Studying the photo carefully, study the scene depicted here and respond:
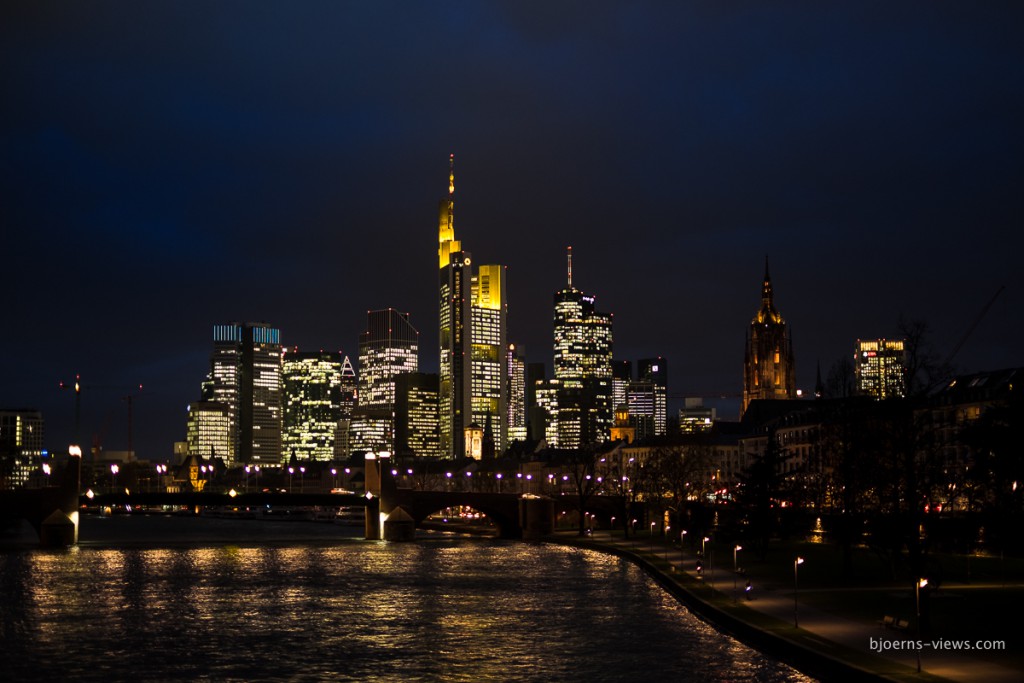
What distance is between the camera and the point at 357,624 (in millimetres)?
75312

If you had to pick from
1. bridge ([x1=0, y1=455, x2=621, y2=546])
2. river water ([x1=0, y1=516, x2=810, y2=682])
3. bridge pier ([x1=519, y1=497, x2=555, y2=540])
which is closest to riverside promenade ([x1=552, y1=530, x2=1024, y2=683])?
river water ([x1=0, y1=516, x2=810, y2=682])

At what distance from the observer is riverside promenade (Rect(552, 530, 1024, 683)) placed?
1720 inches

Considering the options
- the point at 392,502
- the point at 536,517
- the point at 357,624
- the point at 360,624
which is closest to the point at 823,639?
the point at 360,624

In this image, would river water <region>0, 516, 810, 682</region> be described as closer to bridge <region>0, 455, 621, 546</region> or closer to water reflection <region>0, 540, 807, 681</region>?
water reflection <region>0, 540, 807, 681</region>

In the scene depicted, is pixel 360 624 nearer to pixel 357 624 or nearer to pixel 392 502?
pixel 357 624

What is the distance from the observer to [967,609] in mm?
60406

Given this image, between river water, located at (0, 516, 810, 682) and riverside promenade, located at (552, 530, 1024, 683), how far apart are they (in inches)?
39.6

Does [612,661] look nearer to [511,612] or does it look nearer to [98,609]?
[511,612]

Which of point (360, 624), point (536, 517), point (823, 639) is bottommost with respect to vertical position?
point (360, 624)

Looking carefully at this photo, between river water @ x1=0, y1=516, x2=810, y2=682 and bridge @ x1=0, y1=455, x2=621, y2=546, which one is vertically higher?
bridge @ x1=0, y1=455, x2=621, y2=546

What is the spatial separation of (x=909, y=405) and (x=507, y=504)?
118551 mm

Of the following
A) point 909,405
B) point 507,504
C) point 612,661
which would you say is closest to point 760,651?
point 612,661

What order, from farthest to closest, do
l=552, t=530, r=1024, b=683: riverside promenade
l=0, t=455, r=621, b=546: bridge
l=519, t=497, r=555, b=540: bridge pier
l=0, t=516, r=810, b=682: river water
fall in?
1. l=519, t=497, r=555, b=540: bridge pier
2. l=0, t=455, r=621, b=546: bridge
3. l=0, t=516, r=810, b=682: river water
4. l=552, t=530, r=1024, b=683: riverside promenade

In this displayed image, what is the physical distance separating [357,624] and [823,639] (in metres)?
31.1
